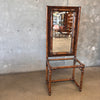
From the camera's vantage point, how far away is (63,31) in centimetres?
237

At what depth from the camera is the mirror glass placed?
7.22 ft

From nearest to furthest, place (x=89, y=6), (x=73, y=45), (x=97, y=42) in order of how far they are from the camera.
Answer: (x=73, y=45) → (x=89, y=6) → (x=97, y=42)

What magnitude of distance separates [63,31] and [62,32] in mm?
29

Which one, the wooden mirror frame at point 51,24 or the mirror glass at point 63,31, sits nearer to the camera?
the wooden mirror frame at point 51,24

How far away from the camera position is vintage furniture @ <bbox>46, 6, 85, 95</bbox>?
6.95 feet

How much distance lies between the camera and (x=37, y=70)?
2.98 meters

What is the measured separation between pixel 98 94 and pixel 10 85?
1.76m

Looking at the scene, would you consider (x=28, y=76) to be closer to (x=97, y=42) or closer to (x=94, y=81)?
(x=94, y=81)

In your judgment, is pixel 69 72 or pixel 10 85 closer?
pixel 10 85

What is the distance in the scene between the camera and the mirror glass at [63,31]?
220cm

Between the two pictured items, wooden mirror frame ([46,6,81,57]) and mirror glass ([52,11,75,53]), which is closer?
Result: wooden mirror frame ([46,6,81,57])

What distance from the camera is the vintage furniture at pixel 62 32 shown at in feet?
6.95

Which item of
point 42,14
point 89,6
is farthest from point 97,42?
point 42,14

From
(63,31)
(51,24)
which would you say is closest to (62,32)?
(63,31)
